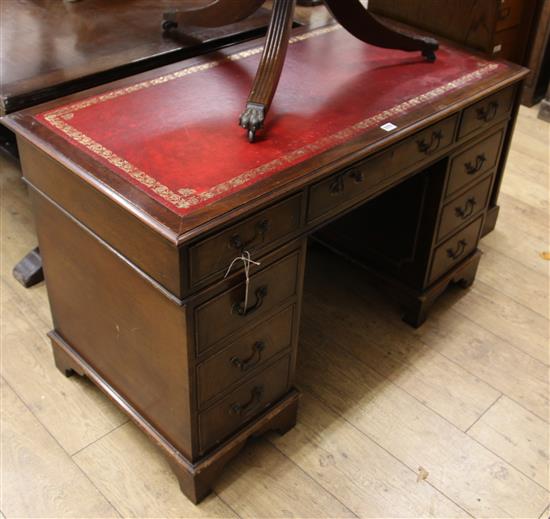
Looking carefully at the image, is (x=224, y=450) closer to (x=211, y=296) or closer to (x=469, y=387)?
(x=211, y=296)

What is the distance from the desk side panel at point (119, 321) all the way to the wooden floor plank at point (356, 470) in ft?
1.04

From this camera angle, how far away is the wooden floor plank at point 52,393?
167 cm

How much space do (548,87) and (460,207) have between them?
1.59 meters

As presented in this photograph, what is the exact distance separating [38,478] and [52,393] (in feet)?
0.82

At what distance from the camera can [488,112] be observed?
5.80ft

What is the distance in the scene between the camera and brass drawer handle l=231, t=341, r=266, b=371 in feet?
4.68

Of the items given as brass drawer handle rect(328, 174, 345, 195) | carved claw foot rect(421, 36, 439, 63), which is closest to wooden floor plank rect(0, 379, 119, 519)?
brass drawer handle rect(328, 174, 345, 195)

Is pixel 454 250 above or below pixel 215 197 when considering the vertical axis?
below

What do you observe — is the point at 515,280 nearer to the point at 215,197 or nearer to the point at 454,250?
the point at 454,250

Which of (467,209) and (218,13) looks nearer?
(218,13)

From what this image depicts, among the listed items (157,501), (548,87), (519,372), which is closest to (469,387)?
(519,372)

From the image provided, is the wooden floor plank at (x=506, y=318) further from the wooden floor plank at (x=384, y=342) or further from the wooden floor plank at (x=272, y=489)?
the wooden floor plank at (x=272, y=489)

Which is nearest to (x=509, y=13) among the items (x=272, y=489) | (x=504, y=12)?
(x=504, y=12)

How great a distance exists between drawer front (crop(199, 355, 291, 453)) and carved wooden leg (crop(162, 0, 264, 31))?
34.0 inches
